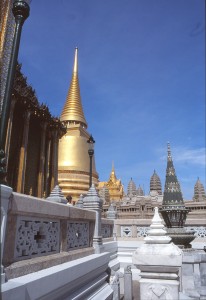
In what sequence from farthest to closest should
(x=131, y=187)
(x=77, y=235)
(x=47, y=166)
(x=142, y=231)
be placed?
1. (x=131, y=187)
2. (x=47, y=166)
3. (x=142, y=231)
4. (x=77, y=235)

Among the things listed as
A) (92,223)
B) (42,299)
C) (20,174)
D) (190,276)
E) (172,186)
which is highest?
(20,174)

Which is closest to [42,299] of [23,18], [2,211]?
[2,211]

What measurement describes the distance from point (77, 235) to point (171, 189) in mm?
3936

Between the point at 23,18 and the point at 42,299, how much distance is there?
A: 12.8 feet

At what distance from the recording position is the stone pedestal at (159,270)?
13.1ft

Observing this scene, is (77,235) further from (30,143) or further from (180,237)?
(30,143)

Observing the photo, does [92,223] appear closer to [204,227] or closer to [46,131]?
[204,227]

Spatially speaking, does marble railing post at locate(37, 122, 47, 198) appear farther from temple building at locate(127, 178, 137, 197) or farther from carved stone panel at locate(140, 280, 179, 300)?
temple building at locate(127, 178, 137, 197)

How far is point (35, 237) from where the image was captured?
387 centimetres

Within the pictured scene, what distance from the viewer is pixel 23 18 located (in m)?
3.75

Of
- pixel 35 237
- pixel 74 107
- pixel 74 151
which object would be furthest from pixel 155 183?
pixel 35 237

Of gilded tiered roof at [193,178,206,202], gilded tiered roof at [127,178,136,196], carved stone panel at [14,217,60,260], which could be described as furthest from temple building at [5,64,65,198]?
gilded tiered roof at [127,178,136,196]

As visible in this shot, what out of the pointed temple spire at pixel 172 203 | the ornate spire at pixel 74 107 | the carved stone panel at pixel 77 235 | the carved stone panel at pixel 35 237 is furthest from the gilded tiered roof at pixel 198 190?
the carved stone panel at pixel 35 237

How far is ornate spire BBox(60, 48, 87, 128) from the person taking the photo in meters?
36.8
